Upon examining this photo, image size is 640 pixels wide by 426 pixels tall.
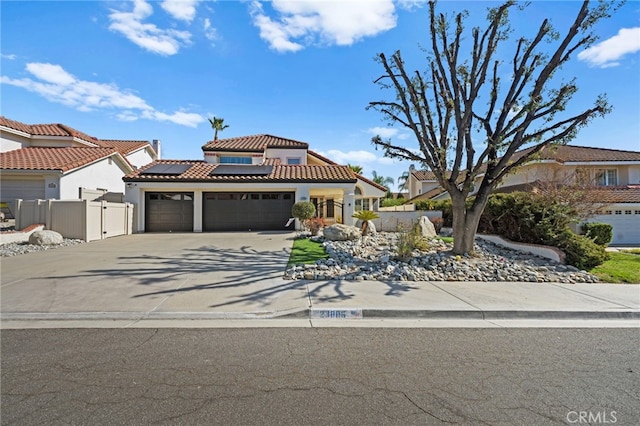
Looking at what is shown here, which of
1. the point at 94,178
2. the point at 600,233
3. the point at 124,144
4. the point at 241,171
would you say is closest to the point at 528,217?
the point at 600,233

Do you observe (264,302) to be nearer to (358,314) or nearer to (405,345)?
(358,314)

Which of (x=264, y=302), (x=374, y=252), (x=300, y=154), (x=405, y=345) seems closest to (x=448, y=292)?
(x=405, y=345)

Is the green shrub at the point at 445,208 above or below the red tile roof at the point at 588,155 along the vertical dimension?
below

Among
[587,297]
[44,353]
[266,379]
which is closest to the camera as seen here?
[266,379]

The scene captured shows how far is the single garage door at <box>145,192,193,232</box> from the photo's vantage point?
19.0m

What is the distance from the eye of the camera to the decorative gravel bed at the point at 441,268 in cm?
796

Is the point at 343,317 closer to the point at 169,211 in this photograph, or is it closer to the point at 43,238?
the point at 43,238

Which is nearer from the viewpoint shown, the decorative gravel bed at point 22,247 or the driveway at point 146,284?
the driveway at point 146,284

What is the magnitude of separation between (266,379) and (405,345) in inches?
76.5

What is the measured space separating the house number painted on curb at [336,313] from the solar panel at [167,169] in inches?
661

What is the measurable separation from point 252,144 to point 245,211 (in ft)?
32.4

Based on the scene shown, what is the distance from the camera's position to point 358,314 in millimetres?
5398

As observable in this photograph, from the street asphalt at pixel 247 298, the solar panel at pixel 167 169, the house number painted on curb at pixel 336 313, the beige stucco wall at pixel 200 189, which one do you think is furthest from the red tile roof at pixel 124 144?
the house number painted on curb at pixel 336 313

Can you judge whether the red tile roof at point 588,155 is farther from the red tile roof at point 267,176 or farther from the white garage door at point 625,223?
the red tile roof at point 267,176
